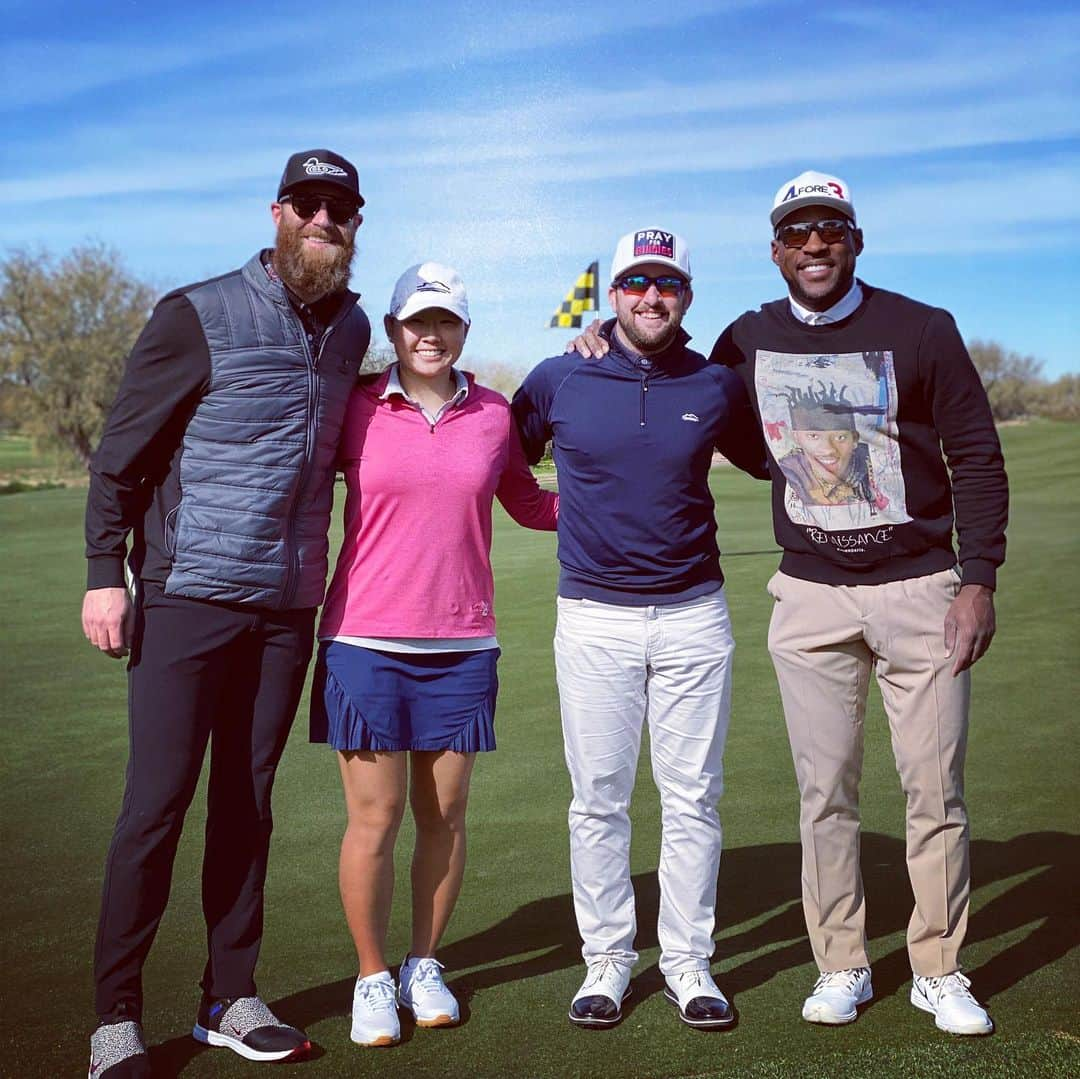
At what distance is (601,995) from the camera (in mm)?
3412

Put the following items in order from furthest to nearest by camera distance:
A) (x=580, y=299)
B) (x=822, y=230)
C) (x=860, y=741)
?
(x=580, y=299), (x=860, y=741), (x=822, y=230)

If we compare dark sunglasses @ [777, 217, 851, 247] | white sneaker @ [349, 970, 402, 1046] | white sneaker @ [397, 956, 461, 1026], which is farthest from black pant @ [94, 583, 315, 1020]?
dark sunglasses @ [777, 217, 851, 247]

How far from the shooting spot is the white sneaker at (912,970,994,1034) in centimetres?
322

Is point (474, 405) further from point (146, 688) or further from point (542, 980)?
point (542, 980)

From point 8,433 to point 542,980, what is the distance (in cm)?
5365

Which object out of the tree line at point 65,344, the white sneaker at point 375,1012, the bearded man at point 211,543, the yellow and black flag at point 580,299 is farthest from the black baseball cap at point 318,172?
the tree line at point 65,344

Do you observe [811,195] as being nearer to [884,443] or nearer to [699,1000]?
[884,443]

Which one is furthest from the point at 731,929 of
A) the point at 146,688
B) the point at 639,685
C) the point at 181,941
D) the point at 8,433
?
the point at 8,433

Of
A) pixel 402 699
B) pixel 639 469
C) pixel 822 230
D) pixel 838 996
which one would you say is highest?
pixel 822 230

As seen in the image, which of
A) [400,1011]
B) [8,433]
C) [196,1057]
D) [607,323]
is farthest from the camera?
[8,433]

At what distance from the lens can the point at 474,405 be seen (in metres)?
3.58

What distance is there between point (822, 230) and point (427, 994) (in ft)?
6.95

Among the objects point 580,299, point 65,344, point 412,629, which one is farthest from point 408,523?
point 65,344

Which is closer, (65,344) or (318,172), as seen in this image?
(318,172)
